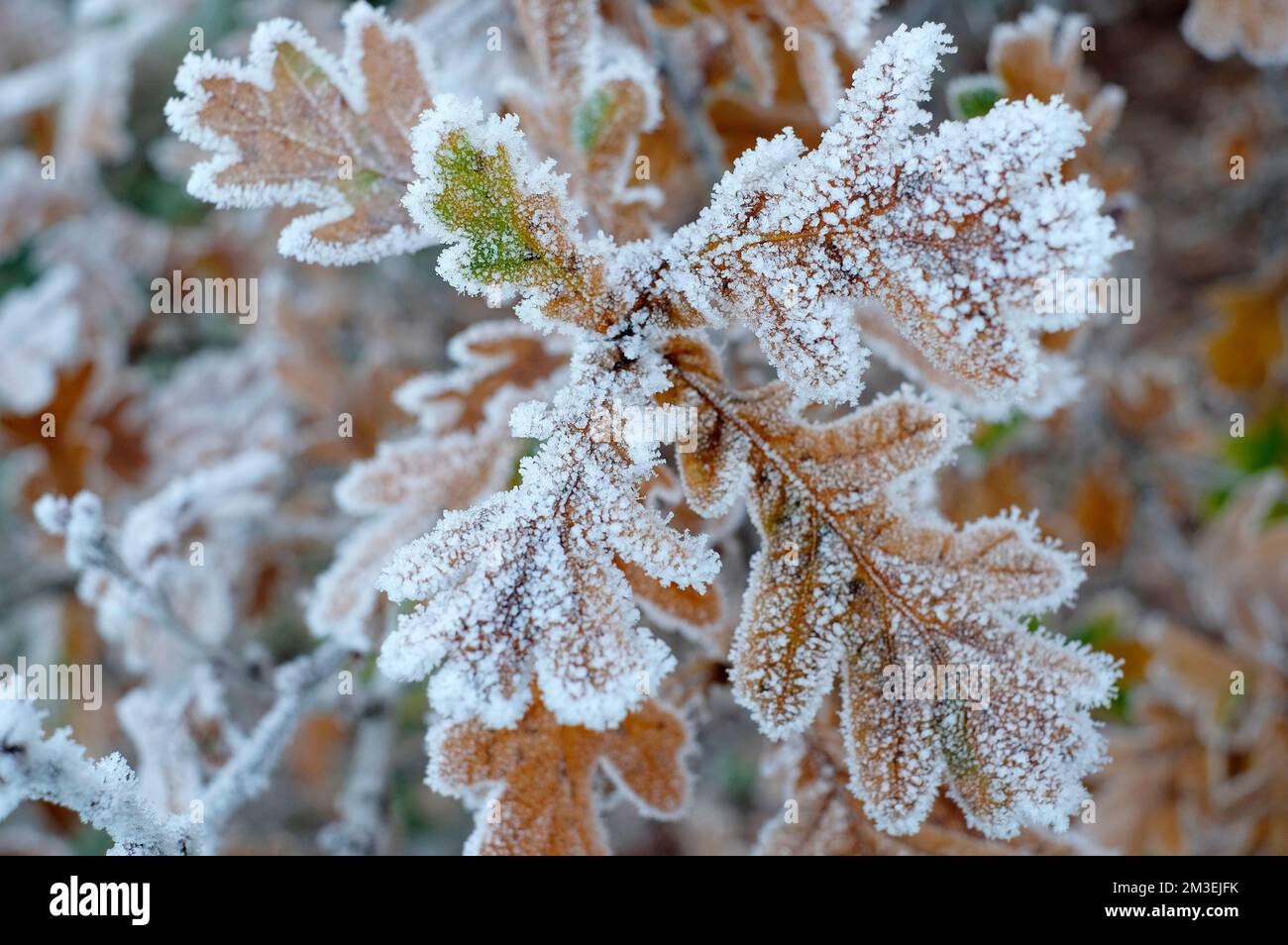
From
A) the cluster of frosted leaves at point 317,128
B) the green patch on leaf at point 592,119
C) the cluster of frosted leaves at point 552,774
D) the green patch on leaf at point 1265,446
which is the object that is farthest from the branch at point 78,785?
the green patch on leaf at point 1265,446

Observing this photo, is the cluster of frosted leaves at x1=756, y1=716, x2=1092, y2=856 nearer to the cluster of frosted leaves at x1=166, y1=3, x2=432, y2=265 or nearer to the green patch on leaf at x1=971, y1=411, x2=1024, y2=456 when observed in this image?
the cluster of frosted leaves at x1=166, y1=3, x2=432, y2=265

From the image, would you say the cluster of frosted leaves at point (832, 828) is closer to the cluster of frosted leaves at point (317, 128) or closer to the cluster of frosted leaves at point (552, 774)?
the cluster of frosted leaves at point (552, 774)

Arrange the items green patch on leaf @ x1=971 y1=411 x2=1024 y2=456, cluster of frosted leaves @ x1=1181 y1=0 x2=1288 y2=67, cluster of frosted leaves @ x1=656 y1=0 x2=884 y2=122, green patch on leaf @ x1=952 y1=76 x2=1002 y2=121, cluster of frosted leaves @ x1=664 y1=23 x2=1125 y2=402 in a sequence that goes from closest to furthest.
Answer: cluster of frosted leaves @ x1=664 y1=23 x2=1125 y2=402
cluster of frosted leaves @ x1=656 y1=0 x2=884 y2=122
green patch on leaf @ x1=952 y1=76 x2=1002 y2=121
cluster of frosted leaves @ x1=1181 y1=0 x2=1288 y2=67
green patch on leaf @ x1=971 y1=411 x2=1024 y2=456

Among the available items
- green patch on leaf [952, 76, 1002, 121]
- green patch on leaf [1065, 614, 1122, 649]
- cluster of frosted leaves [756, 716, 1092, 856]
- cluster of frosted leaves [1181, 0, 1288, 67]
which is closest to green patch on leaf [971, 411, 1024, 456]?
green patch on leaf [1065, 614, 1122, 649]

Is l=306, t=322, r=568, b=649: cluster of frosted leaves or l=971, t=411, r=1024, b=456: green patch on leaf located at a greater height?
l=971, t=411, r=1024, b=456: green patch on leaf

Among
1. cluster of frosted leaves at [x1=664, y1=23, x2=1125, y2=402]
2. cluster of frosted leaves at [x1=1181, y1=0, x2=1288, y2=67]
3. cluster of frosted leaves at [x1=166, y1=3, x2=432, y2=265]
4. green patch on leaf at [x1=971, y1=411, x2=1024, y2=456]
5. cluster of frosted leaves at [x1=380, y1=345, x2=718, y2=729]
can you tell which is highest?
cluster of frosted leaves at [x1=1181, y1=0, x2=1288, y2=67]

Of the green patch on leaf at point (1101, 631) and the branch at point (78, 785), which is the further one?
the green patch on leaf at point (1101, 631)

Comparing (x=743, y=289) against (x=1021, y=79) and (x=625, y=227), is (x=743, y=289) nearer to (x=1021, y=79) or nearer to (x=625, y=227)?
(x=625, y=227)

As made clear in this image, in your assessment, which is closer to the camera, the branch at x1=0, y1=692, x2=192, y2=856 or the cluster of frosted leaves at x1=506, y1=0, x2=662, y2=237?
the branch at x1=0, y1=692, x2=192, y2=856
